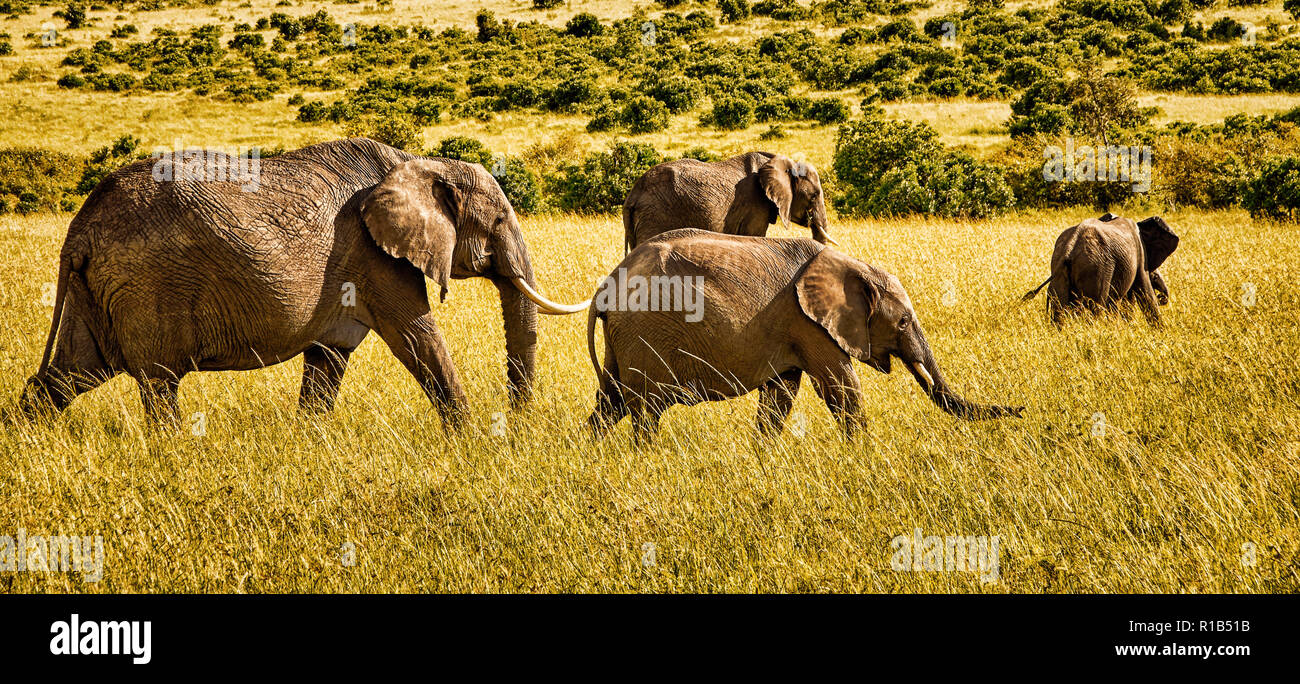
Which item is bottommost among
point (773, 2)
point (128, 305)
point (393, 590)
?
point (393, 590)

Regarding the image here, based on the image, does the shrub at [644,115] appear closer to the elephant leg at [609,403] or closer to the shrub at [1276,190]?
the shrub at [1276,190]

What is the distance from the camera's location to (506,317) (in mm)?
6848

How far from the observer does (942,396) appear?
600 centimetres

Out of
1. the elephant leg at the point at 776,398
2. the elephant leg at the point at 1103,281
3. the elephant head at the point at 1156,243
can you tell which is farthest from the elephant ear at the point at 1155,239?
the elephant leg at the point at 776,398

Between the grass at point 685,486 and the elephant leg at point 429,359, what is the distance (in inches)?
6.1

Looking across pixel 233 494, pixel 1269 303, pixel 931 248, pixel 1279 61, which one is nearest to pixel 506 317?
pixel 233 494

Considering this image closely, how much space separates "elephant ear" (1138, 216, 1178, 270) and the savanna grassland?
83 centimetres

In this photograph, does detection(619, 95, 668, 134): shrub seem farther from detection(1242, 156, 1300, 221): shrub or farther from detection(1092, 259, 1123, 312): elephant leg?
detection(1092, 259, 1123, 312): elephant leg

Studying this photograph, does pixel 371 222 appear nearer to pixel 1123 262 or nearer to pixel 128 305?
pixel 128 305

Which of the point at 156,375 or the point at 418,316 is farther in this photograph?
the point at 418,316

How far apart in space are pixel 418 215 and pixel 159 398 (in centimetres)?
182

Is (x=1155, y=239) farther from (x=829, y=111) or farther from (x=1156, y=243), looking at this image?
(x=829, y=111)

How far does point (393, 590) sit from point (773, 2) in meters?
78.2

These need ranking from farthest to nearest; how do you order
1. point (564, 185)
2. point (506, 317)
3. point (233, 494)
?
1. point (564, 185)
2. point (506, 317)
3. point (233, 494)
